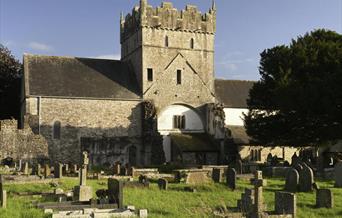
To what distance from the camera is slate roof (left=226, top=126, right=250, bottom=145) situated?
149ft

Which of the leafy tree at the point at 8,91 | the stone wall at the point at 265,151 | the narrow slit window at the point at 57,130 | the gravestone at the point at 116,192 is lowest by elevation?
the gravestone at the point at 116,192

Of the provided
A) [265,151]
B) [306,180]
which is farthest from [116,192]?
[265,151]

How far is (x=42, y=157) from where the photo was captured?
38.9m

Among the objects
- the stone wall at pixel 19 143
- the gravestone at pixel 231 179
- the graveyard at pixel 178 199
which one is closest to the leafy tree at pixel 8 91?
the stone wall at pixel 19 143

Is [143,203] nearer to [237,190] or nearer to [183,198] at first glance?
[183,198]

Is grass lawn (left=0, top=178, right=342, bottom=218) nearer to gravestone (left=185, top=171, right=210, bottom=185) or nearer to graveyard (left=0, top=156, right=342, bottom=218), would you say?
graveyard (left=0, top=156, right=342, bottom=218)

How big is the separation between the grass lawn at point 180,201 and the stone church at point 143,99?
19.2 meters

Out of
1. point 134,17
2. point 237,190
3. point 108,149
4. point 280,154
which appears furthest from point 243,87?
point 237,190

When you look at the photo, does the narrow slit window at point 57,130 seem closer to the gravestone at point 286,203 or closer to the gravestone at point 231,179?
the gravestone at point 231,179

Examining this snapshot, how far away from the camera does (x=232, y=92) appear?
168 ft

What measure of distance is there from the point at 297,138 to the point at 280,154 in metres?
10.2

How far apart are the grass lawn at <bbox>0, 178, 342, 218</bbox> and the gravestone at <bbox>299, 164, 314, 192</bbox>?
50 centimetres

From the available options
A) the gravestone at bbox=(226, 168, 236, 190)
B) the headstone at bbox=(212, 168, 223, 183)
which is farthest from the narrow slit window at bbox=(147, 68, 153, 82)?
the gravestone at bbox=(226, 168, 236, 190)

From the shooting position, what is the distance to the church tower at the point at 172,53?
45938mm
